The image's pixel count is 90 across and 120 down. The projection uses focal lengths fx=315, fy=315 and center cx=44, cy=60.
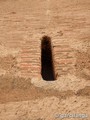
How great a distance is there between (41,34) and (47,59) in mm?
456

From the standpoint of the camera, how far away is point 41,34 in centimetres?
443

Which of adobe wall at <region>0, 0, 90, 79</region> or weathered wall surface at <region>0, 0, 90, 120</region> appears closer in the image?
weathered wall surface at <region>0, 0, 90, 120</region>

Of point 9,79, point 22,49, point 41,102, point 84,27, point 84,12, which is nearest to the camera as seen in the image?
point 41,102

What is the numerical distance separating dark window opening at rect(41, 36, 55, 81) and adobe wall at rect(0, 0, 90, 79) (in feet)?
0.37

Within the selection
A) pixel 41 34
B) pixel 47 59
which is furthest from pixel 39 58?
pixel 47 59

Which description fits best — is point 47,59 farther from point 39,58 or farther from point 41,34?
point 39,58

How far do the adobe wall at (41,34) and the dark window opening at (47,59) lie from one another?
0.11 m

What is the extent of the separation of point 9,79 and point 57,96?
626mm

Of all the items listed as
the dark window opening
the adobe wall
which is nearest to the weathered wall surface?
the adobe wall

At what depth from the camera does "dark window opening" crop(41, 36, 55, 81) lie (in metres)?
4.43

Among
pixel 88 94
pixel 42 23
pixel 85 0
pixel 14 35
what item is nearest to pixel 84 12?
pixel 85 0

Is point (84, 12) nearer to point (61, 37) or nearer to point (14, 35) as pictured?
point (61, 37)

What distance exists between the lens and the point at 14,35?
4426mm

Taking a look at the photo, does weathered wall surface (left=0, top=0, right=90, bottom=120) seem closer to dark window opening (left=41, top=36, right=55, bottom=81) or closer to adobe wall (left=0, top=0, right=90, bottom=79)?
adobe wall (left=0, top=0, right=90, bottom=79)
